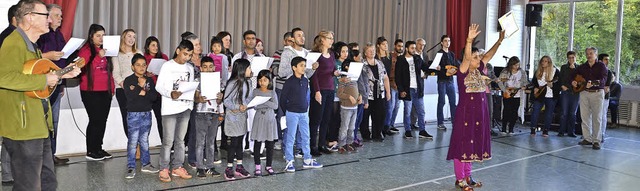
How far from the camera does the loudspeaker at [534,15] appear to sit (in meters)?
11.6

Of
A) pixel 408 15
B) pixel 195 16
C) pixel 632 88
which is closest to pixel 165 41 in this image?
pixel 195 16

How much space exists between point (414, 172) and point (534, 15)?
6.92 m

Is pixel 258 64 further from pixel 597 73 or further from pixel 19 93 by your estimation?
pixel 597 73

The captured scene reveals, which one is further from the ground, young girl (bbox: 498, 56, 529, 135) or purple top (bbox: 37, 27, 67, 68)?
purple top (bbox: 37, 27, 67, 68)

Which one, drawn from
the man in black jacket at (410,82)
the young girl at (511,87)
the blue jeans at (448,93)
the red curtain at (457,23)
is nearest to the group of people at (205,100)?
the man in black jacket at (410,82)

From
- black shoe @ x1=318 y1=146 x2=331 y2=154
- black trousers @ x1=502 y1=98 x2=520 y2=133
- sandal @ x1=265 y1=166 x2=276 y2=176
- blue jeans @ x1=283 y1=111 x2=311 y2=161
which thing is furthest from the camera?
black trousers @ x1=502 y1=98 x2=520 y2=133

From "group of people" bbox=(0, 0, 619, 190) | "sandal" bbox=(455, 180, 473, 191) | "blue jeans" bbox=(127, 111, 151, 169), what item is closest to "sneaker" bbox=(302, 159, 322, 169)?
"group of people" bbox=(0, 0, 619, 190)

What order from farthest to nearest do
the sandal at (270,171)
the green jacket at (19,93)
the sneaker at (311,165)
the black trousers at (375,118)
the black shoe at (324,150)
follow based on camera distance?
1. the black trousers at (375,118)
2. the black shoe at (324,150)
3. the sneaker at (311,165)
4. the sandal at (270,171)
5. the green jacket at (19,93)

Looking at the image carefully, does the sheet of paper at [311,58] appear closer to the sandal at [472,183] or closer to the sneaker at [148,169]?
the sneaker at [148,169]

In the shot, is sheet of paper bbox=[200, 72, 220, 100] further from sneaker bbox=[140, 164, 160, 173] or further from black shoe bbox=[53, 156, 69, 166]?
black shoe bbox=[53, 156, 69, 166]

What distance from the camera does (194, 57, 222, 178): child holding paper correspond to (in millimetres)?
5270

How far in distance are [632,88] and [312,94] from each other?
753 centimetres

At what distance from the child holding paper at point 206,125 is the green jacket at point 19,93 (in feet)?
6.39

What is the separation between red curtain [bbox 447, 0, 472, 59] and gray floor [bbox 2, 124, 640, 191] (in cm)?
399
